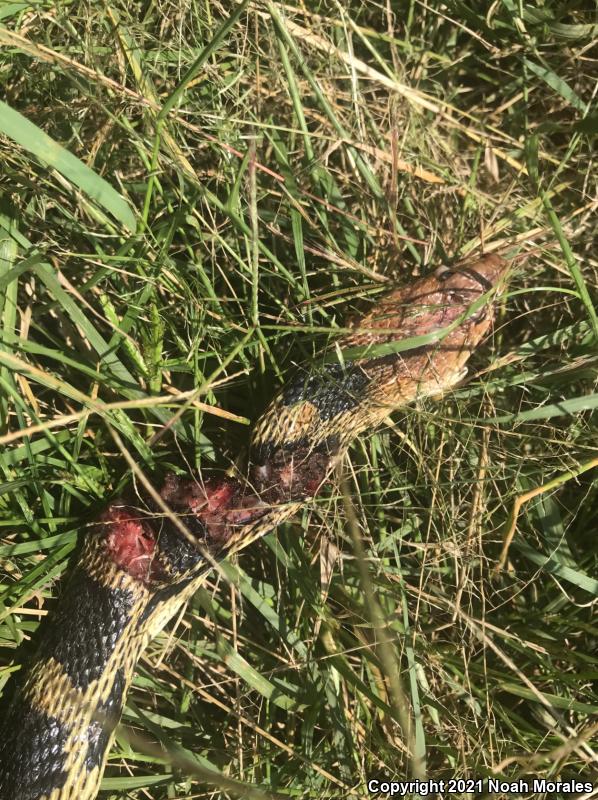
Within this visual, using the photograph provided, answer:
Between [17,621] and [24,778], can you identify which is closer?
[24,778]

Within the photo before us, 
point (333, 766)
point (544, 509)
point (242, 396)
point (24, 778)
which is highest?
point (242, 396)

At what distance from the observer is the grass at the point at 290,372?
2311 millimetres

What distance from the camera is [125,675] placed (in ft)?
6.88

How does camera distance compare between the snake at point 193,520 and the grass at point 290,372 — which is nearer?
the snake at point 193,520

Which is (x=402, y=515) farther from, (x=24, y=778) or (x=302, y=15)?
(x=302, y=15)

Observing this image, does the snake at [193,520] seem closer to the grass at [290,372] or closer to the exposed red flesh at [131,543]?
the exposed red flesh at [131,543]

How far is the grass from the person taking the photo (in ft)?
7.58

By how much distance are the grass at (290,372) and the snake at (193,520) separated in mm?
182

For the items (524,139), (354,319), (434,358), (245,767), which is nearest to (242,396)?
(354,319)

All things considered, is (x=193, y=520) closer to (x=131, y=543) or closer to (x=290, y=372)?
(x=131, y=543)

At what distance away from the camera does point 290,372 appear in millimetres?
2432

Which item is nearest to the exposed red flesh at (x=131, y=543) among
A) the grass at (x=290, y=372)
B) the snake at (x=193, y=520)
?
the snake at (x=193, y=520)

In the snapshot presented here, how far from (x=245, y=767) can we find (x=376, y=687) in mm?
548

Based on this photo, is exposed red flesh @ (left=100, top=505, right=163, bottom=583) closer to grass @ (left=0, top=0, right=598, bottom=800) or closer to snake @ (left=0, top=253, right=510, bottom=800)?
snake @ (left=0, top=253, right=510, bottom=800)
